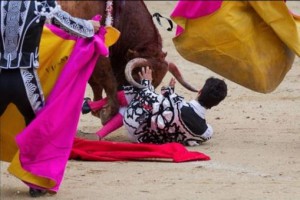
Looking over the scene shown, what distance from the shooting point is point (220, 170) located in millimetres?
7309

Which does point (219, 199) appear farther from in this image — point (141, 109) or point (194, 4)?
point (141, 109)

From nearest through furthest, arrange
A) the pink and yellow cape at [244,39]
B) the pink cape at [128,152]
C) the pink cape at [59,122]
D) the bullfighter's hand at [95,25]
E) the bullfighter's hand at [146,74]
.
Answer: the pink cape at [59,122] < the bullfighter's hand at [95,25] < the pink and yellow cape at [244,39] < the pink cape at [128,152] < the bullfighter's hand at [146,74]

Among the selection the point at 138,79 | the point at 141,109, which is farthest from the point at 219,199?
the point at 138,79

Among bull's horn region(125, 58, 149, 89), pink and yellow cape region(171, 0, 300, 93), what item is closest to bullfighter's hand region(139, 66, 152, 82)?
bull's horn region(125, 58, 149, 89)

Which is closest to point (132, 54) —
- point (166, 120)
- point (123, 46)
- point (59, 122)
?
point (123, 46)

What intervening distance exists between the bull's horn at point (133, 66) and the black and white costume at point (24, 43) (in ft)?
6.14

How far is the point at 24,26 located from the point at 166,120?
194 cm

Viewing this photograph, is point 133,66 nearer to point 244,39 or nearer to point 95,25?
point 244,39

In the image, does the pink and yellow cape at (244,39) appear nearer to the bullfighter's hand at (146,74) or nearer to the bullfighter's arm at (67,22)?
the bullfighter's arm at (67,22)

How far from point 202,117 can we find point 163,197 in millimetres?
1619

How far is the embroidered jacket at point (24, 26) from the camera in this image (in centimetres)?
637

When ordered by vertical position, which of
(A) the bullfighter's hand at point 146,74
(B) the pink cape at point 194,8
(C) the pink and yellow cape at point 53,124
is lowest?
(A) the bullfighter's hand at point 146,74

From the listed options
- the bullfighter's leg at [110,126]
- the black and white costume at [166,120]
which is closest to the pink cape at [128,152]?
the black and white costume at [166,120]

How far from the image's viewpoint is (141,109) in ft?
26.8
